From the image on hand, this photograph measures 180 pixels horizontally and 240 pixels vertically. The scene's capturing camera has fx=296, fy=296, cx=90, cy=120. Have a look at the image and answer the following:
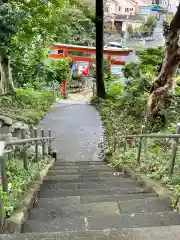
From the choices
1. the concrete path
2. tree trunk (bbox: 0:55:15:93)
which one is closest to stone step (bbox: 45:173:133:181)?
the concrete path

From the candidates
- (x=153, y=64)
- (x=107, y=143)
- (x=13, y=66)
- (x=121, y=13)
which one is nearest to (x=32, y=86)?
(x=13, y=66)

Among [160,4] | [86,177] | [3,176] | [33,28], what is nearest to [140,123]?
[86,177]

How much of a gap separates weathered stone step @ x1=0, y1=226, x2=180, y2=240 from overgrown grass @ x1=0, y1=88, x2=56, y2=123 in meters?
7.93

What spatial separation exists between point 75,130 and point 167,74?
348 centimetres

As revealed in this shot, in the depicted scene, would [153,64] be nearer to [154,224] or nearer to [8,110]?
[8,110]

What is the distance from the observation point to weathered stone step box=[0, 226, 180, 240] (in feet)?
5.82

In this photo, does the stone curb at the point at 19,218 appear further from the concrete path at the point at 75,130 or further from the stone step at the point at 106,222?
the concrete path at the point at 75,130

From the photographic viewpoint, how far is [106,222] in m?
2.42

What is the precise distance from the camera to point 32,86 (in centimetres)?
1499

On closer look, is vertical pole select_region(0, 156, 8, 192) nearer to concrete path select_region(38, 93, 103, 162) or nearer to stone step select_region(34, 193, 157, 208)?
stone step select_region(34, 193, 157, 208)

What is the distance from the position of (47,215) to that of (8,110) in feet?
27.0

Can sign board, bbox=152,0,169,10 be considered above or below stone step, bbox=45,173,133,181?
above

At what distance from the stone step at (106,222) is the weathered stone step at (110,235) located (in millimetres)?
473

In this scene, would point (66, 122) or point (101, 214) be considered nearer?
point (101, 214)
